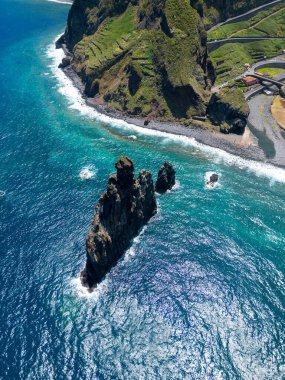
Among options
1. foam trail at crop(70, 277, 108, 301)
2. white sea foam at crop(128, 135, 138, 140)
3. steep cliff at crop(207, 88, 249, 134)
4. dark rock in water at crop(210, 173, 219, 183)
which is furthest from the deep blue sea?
steep cliff at crop(207, 88, 249, 134)

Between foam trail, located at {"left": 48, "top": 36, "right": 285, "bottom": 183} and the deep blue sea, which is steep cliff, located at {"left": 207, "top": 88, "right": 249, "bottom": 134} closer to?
foam trail, located at {"left": 48, "top": 36, "right": 285, "bottom": 183}

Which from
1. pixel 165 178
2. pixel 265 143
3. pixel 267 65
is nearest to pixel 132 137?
pixel 165 178

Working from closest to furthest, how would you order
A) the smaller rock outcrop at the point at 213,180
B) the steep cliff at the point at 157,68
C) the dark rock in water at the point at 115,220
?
the dark rock in water at the point at 115,220 < the smaller rock outcrop at the point at 213,180 < the steep cliff at the point at 157,68

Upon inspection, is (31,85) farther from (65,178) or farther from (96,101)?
(65,178)

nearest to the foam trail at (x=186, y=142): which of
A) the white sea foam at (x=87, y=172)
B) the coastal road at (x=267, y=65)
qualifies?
the white sea foam at (x=87, y=172)

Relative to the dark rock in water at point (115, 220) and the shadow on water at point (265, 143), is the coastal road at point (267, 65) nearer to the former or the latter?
the shadow on water at point (265, 143)
